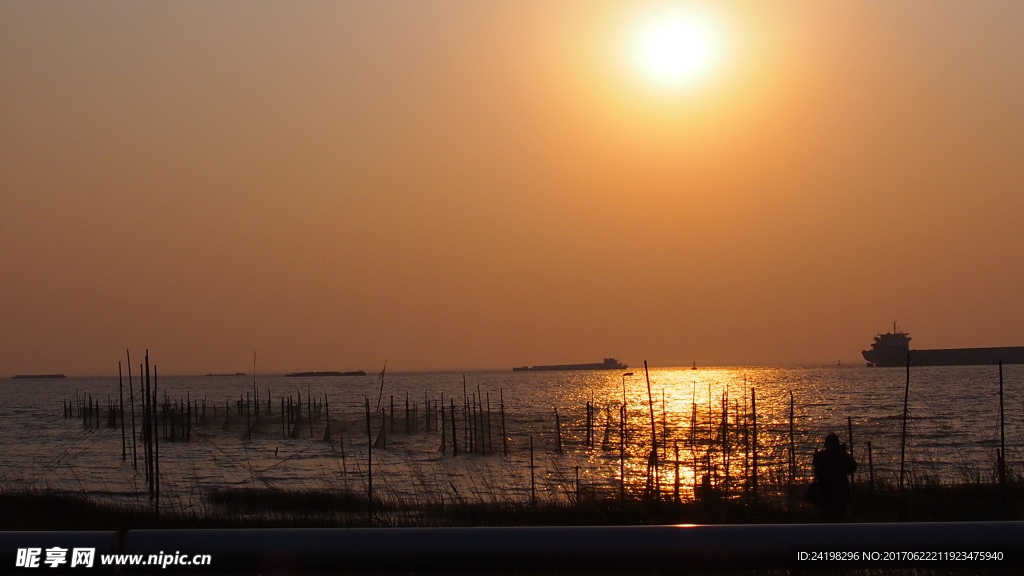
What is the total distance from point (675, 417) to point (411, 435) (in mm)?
22787

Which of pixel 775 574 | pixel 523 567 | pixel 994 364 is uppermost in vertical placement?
pixel 523 567

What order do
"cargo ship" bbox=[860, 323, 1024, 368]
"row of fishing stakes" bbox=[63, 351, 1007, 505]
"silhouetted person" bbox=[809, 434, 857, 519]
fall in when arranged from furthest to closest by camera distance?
"cargo ship" bbox=[860, 323, 1024, 368] < "row of fishing stakes" bbox=[63, 351, 1007, 505] < "silhouetted person" bbox=[809, 434, 857, 519]

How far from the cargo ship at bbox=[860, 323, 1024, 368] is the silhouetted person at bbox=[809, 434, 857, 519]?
170419mm

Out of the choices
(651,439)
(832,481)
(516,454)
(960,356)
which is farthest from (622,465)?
(960,356)

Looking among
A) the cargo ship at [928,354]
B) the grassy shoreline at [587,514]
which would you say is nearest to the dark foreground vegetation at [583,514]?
the grassy shoreline at [587,514]

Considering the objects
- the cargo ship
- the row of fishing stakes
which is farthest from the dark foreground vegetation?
the cargo ship

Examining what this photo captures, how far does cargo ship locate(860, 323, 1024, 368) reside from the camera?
173m

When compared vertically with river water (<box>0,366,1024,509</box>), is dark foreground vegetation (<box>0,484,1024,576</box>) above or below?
above

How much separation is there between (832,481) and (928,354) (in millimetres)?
192050

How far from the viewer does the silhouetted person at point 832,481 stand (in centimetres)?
1097

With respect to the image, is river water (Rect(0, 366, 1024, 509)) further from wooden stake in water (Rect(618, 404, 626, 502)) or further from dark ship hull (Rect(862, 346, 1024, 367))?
dark ship hull (Rect(862, 346, 1024, 367))

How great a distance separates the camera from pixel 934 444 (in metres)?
40.9

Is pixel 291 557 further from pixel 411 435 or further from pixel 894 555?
pixel 411 435

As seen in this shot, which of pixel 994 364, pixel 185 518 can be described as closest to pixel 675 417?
pixel 185 518
